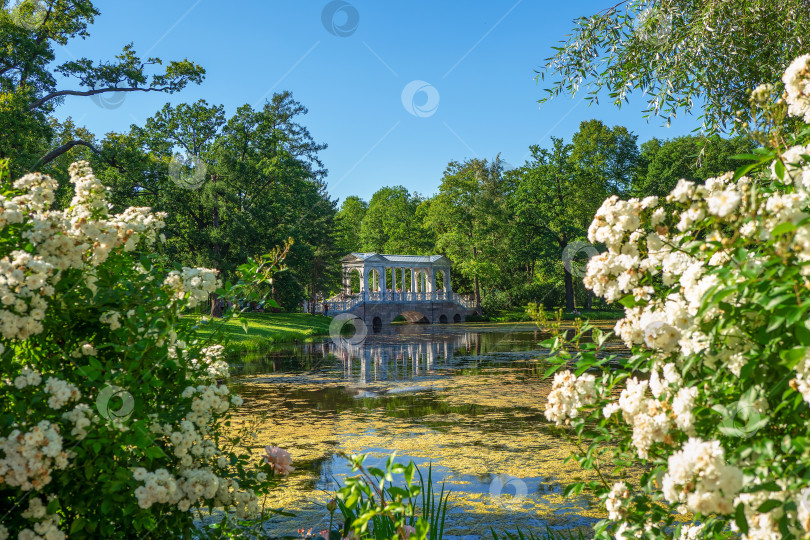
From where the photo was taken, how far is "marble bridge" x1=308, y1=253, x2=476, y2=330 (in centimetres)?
3706

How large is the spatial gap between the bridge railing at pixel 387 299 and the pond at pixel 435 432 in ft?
70.5

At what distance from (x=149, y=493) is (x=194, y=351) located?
102 centimetres

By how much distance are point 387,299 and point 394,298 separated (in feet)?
1.97

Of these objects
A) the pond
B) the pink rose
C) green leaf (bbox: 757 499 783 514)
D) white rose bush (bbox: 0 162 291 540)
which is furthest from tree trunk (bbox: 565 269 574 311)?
green leaf (bbox: 757 499 783 514)

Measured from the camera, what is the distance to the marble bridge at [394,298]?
37.1m

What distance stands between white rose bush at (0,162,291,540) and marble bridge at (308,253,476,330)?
33889mm

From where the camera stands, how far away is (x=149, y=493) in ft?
6.59

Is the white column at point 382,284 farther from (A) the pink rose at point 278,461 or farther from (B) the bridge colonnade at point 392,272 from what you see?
(A) the pink rose at point 278,461

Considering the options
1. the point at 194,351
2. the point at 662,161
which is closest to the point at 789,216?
the point at 194,351

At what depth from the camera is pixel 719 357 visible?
1.70 meters

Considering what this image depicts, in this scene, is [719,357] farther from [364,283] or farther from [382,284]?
[382,284]

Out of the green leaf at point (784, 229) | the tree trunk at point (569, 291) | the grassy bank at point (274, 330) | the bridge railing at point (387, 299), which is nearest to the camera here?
the green leaf at point (784, 229)

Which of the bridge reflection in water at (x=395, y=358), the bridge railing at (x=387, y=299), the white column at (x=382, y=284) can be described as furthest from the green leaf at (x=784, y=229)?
the white column at (x=382, y=284)

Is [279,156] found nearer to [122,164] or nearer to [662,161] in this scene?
[122,164]
